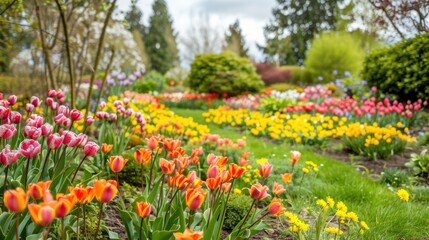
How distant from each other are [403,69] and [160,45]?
3166 centimetres

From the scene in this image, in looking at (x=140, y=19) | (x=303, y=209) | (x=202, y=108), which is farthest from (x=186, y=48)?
(x=303, y=209)

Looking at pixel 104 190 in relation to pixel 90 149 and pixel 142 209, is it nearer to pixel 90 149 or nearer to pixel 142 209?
pixel 142 209

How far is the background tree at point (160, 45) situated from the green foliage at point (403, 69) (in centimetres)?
2773

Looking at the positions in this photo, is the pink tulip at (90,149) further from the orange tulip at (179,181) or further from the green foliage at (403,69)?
the green foliage at (403,69)

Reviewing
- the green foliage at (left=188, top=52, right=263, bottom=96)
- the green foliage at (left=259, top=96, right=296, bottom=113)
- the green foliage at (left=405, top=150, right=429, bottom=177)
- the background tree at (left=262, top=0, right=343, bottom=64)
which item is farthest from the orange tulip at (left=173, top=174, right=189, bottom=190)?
the background tree at (left=262, top=0, right=343, bottom=64)

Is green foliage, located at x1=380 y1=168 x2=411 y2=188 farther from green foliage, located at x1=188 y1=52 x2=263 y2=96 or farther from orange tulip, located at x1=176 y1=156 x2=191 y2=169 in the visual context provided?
green foliage, located at x1=188 y1=52 x2=263 y2=96

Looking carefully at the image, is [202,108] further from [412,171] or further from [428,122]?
[412,171]

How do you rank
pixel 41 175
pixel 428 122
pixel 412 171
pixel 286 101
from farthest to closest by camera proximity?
1. pixel 286 101
2. pixel 428 122
3. pixel 412 171
4. pixel 41 175

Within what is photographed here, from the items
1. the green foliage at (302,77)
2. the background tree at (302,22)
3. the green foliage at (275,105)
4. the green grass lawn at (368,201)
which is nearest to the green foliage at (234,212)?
the green grass lawn at (368,201)

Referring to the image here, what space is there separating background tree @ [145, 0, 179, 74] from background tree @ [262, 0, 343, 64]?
944cm

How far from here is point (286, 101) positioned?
10023mm

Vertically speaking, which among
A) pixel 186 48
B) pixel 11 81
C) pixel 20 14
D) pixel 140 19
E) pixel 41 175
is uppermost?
pixel 140 19

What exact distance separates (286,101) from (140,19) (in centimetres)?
3692

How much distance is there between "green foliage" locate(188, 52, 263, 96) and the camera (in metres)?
14.1
